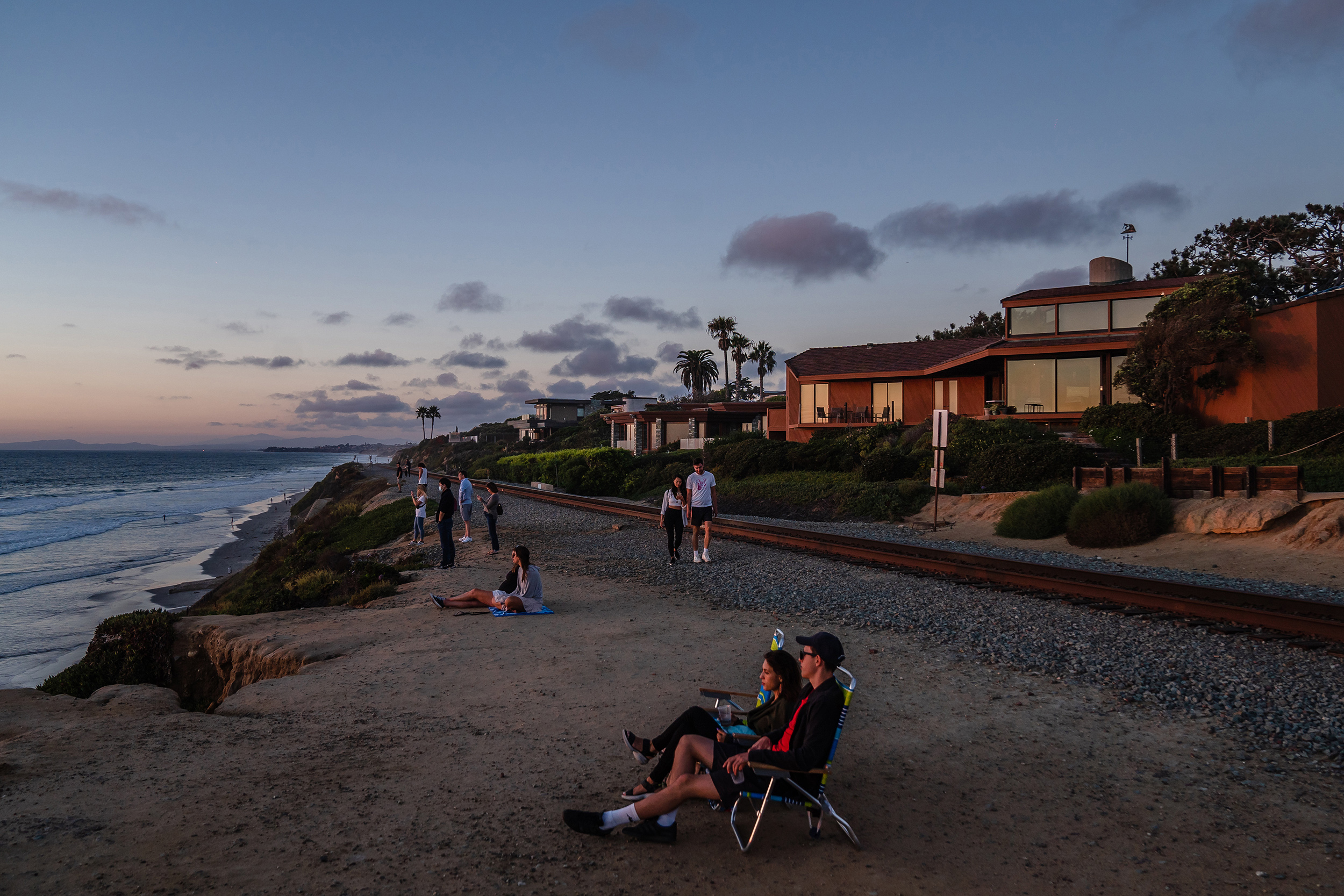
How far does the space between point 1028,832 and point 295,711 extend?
5762 mm

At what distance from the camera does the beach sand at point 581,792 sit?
3719 mm

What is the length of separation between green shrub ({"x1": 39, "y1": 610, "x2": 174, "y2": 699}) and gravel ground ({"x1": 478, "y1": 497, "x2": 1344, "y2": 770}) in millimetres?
6126

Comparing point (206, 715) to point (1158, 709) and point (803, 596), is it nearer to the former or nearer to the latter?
point (803, 596)

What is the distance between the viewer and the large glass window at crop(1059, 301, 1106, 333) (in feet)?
96.3

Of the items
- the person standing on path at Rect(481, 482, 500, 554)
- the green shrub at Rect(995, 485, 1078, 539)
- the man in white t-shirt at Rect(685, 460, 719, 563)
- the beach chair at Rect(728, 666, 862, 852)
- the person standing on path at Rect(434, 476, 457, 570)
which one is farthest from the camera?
the green shrub at Rect(995, 485, 1078, 539)

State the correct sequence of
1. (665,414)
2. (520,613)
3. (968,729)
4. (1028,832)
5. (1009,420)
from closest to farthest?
1. (1028,832)
2. (968,729)
3. (520,613)
4. (1009,420)
5. (665,414)

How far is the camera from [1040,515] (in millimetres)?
16297

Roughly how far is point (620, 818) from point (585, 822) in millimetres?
220

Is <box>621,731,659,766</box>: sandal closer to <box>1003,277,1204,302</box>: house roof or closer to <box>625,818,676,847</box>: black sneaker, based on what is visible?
<box>625,818,676,847</box>: black sneaker

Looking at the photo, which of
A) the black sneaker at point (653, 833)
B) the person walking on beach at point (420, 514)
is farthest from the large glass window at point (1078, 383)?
the black sneaker at point (653, 833)

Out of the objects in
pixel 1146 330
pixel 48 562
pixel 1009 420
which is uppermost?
pixel 1146 330

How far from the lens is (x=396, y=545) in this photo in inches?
816

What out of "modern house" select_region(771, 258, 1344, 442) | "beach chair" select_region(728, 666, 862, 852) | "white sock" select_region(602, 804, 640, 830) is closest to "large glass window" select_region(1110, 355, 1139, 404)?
"modern house" select_region(771, 258, 1344, 442)

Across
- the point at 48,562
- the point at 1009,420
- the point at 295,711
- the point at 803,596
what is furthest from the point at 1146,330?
the point at 48,562
